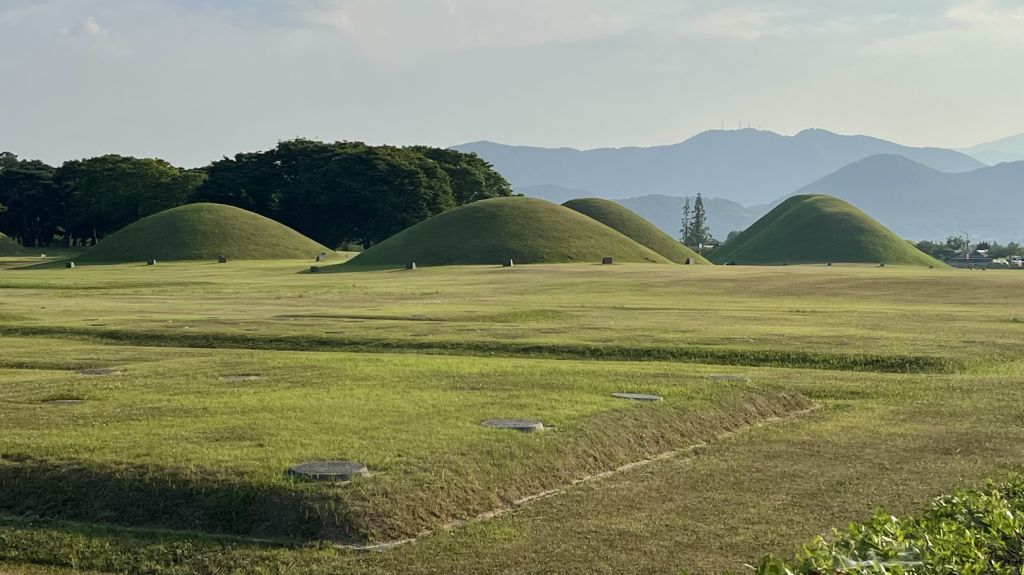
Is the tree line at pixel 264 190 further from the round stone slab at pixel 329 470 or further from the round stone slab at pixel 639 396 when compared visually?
the round stone slab at pixel 329 470

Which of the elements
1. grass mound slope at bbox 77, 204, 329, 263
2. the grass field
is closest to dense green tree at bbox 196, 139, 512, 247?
grass mound slope at bbox 77, 204, 329, 263

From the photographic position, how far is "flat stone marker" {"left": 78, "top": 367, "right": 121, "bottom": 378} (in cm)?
2230

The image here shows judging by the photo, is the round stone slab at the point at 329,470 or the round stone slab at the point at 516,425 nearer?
the round stone slab at the point at 329,470

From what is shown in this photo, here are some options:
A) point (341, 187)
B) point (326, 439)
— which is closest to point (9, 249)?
point (341, 187)

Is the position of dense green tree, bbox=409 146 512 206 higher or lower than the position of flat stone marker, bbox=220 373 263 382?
higher

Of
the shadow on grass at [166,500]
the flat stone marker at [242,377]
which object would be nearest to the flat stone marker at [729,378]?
the flat stone marker at [242,377]

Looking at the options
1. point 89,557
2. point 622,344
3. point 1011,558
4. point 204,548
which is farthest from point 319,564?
point 622,344

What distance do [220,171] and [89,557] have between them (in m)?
145

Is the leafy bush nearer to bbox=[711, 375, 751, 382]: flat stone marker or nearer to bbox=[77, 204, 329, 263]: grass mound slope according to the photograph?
bbox=[711, 375, 751, 382]: flat stone marker

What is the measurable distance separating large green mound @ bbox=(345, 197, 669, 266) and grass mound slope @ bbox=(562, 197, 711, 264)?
17.1 meters

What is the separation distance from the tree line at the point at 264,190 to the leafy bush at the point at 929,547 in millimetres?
128728

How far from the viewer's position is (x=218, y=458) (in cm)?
1285

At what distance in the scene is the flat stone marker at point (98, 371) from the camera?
22.3 metres

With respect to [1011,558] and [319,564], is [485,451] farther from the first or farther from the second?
[1011,558]
